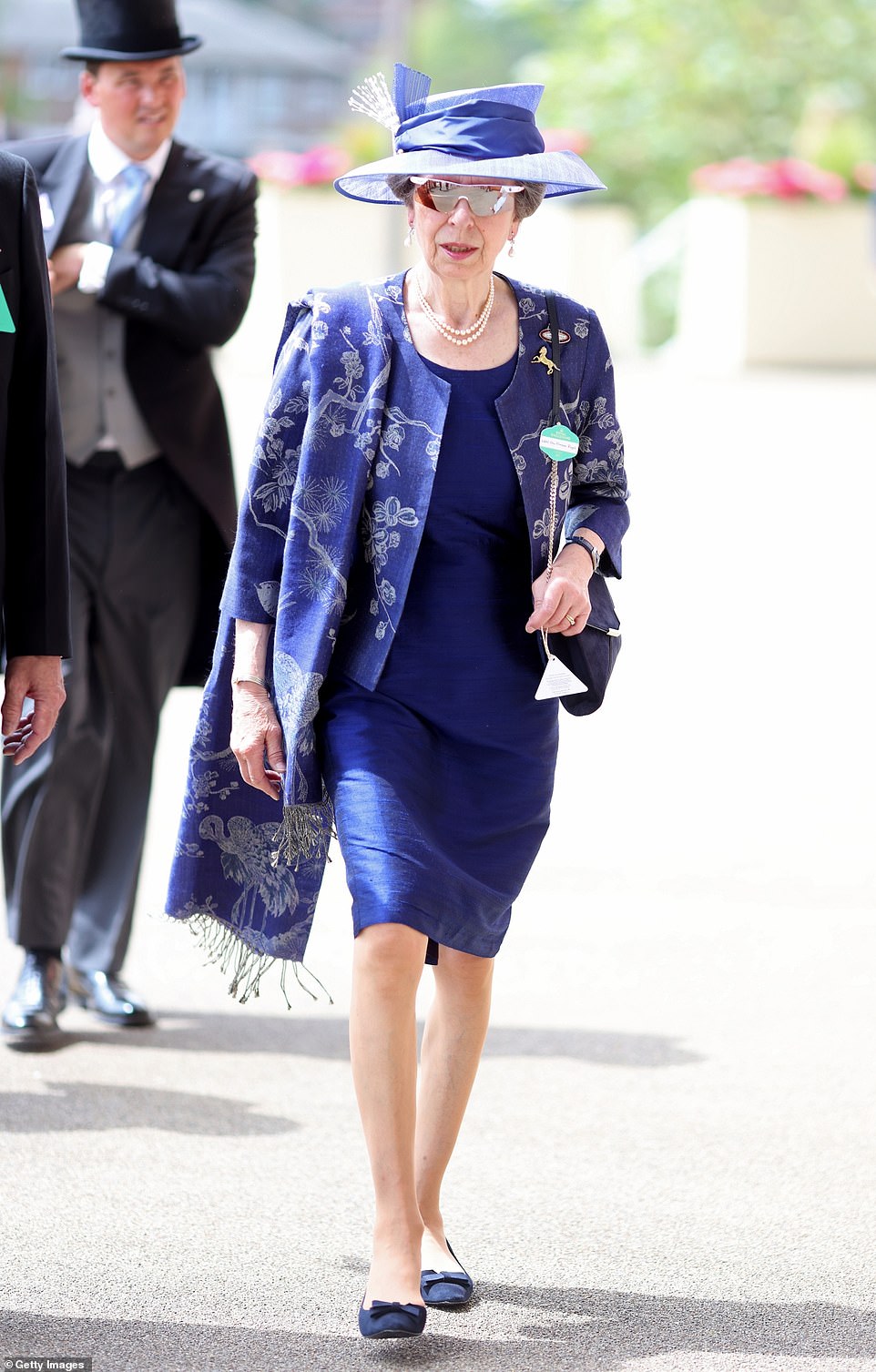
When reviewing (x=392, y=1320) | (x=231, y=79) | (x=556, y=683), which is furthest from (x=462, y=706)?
(x=231, y=79)

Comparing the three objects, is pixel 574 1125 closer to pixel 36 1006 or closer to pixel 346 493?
pixel 36 1006

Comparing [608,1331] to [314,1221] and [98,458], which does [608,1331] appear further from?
[98,458]

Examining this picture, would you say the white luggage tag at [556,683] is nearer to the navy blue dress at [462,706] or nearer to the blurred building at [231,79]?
the navy blue dress at [462,706]

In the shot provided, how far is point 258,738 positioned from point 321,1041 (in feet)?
5.79

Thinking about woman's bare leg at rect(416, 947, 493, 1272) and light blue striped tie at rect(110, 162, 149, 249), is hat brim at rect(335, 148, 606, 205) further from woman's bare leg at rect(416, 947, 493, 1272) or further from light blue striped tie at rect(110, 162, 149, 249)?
light blue striped tie at rect(110, 162, 149, 249)

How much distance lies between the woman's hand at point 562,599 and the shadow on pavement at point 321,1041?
1.75 m

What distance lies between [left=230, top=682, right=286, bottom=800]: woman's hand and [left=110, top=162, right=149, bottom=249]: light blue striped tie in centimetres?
196

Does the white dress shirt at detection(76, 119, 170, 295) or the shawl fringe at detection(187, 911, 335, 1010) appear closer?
the shawl fringe at detection(187, 911, 335, 1010)

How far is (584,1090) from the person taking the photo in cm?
489

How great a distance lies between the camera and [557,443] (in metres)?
3.65

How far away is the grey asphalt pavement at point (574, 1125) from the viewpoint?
3605 mm

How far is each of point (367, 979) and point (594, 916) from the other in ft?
9.43

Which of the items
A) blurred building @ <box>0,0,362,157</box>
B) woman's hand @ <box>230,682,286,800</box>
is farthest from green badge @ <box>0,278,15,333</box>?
blurred building @ <box>0,0,362,157</box>

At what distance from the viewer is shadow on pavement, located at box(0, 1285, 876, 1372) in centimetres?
344
